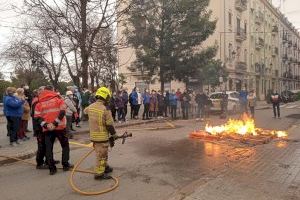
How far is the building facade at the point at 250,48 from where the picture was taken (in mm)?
46925

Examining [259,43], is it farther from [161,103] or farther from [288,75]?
[161,103]

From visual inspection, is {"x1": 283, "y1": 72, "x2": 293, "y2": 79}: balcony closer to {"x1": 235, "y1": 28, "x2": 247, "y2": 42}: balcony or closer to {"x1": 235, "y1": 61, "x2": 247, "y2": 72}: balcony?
{"x1": 235, "y1": 28, "x2": 247, "y2": 42}: balcony

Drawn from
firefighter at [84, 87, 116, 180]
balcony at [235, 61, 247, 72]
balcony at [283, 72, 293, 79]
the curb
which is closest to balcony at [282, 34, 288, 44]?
balcony at [283, 72, 293, 79]

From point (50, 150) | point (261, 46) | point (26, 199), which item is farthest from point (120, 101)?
point (261, 46)

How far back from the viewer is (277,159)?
11109mm

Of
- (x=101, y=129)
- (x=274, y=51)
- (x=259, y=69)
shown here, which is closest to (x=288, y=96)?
(x=259, y=69)

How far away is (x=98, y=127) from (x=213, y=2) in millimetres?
40310

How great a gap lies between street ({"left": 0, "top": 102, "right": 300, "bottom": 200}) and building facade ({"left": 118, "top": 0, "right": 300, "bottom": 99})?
65.9 ft

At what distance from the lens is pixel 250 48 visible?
2295 inches

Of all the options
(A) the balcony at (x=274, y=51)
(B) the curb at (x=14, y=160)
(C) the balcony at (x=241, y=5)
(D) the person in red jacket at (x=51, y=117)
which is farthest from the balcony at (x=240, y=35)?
(D) the person in red jacket at (x=51, y=117)

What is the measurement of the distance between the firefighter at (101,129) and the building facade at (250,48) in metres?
23.2

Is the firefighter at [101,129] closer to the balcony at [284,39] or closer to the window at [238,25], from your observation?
the window at [238,25]

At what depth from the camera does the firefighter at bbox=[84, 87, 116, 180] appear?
8.49m

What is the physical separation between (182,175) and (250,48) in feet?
168
